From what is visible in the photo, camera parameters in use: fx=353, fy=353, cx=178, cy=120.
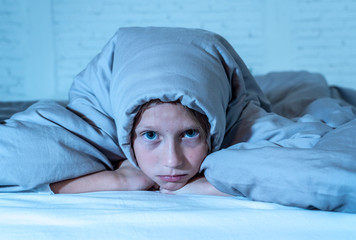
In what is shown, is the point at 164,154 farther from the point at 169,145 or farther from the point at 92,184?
the point at 92,184

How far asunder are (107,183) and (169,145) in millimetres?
168

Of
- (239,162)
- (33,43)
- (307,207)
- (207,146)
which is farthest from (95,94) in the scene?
(33,43)

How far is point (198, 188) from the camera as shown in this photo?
2.56 ft

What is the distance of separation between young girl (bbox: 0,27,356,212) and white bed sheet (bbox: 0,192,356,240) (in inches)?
1.6

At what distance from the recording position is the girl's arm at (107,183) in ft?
2.54

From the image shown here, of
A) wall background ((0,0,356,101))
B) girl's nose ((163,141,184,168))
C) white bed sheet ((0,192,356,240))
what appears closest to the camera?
white bed sheet ((0,192,356,240))

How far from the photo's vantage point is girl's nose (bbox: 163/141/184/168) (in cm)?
75

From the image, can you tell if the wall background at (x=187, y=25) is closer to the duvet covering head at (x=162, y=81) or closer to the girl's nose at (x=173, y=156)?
the duvet covering head at (x=162, y=81)

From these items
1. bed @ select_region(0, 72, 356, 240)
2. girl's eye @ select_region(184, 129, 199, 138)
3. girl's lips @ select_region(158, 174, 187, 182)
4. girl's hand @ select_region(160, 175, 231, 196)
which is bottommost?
girl's hand @ select_region(160, 175, 231, 196)

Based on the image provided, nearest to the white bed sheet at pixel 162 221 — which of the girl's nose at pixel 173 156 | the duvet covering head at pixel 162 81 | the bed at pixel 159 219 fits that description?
the bed at pixel 159 219

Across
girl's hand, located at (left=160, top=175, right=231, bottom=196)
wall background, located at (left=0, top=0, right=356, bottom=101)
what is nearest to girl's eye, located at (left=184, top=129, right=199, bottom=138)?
girl's hand, located at (left=160, top=175, right=231, bottom=196)

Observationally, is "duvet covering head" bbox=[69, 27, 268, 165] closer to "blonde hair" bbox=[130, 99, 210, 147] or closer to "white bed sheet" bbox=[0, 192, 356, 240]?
"blonde hair" bbox=[130, 99, 210, 147]

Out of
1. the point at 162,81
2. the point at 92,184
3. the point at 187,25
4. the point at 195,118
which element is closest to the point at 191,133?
the point at 195,118

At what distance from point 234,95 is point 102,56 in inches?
15.7
